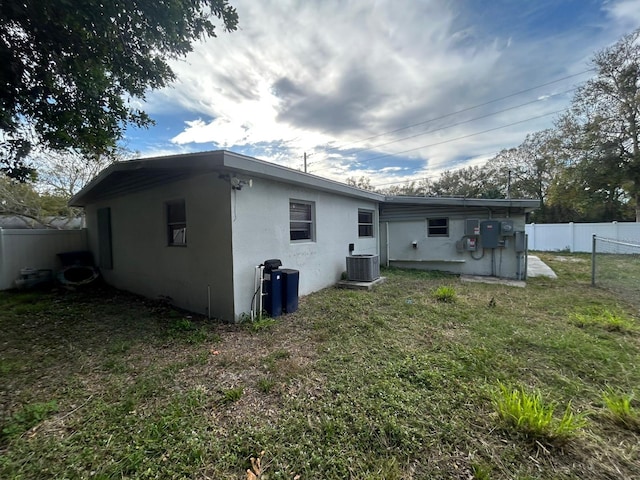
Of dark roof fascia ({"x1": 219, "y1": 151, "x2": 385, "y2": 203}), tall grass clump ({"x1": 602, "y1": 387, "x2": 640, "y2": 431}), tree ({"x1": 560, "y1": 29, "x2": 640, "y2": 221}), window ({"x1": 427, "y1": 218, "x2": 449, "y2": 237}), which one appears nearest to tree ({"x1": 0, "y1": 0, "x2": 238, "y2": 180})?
dark roof fascia ({"x1": 219, "y1": 151, "x2": 385, "y2": 203})

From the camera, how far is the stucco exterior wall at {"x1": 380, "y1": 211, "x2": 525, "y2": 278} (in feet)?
27.9

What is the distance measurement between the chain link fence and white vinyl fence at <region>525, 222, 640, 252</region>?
6777mm

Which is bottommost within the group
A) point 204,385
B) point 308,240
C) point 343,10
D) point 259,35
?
point 204,385

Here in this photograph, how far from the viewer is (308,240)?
6.41 metres

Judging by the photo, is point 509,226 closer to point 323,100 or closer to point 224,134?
point 323,100

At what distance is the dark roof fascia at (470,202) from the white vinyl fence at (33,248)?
1074 centimetres

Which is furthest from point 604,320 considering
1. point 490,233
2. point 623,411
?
point 490,233

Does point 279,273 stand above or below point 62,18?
below

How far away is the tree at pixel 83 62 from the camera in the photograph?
376 centimetres

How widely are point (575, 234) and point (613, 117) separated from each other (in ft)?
21.9

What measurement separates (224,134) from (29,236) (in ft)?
21.8

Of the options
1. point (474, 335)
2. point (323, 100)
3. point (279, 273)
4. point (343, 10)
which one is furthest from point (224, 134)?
point (474, 335)

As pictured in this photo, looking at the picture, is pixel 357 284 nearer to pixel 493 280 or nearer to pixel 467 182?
pixel 493 280

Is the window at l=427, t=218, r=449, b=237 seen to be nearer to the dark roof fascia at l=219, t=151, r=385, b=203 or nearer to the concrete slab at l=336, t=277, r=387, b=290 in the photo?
the concrete slab at l=336, t=277, r=387, b=290
